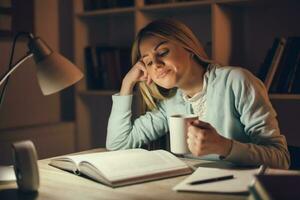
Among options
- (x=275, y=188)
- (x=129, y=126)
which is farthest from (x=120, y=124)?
(x=275, y=188)

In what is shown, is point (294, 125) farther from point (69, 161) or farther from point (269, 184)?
point (269, 184)

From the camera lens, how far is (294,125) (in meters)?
2.26

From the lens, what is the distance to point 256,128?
4.75 feet

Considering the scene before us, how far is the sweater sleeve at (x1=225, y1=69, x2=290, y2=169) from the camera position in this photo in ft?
4.29

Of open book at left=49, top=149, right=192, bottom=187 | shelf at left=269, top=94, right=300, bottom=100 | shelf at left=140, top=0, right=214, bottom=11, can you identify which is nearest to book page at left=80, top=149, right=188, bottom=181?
open book at left=49, top=149, right=192, bottom=187

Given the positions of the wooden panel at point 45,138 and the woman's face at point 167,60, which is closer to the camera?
the woman's face at point 167,60

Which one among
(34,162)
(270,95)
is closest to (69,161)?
(34,162)

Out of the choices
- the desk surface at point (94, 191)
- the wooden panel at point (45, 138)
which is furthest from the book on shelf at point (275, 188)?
the wooden panel at point (45, 138)

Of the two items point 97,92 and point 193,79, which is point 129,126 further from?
point 97,92

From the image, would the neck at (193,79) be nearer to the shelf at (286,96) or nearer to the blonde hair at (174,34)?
the blonde hair at (174,34)

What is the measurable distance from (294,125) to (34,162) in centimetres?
150

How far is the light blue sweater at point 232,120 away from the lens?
1.36 metres

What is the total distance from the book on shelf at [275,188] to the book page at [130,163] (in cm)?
39

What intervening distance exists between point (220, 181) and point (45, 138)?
5.29 ft
